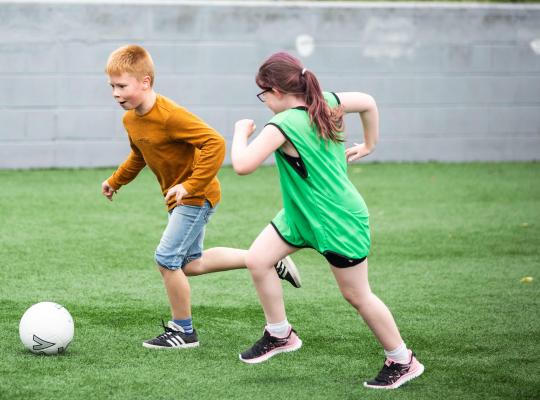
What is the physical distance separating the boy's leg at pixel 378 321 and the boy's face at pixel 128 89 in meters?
1.35

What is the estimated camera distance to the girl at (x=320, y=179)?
4.30 meters

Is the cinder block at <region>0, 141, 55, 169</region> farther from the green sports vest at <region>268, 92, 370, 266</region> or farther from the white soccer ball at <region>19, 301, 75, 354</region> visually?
the green sports vest at <region>268, 92, 370, 266</region>

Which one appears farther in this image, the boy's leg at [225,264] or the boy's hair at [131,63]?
the boy's leg at [225,264]

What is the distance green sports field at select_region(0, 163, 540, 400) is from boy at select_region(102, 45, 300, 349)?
301 mm

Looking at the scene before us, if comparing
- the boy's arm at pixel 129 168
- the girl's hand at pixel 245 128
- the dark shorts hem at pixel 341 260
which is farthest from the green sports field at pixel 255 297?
the girl's hand at pixel 245 128

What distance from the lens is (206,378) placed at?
4.52 metres

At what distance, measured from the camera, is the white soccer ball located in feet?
15.6

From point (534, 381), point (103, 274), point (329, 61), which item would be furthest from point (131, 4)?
point (534, 381)

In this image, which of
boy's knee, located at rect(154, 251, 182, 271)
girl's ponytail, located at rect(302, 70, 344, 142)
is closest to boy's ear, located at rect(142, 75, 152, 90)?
boy's knee, located at rect(154, 251, 182, 271)

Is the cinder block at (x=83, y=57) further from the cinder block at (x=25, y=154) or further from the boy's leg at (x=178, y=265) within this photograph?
the boy's leg at (x=178, y=265)

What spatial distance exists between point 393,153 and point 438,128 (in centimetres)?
69

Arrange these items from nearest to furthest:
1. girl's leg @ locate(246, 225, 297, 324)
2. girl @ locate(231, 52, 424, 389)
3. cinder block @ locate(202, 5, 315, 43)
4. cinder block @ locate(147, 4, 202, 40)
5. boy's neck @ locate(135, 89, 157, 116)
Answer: girl @ locate(231, 52, 424, 389) → girl's leg @ locate(246, 225, 297, 324) → boy's neck @ locate(135, 89, 157, 116) → cinder block @ locate(147, 4, 202, 40) → cinder block @ locate(202, 5, 315, 43)

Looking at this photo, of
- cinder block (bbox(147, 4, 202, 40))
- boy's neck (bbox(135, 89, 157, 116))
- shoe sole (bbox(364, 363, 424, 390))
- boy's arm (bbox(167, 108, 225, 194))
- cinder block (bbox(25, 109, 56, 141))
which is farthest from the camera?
cinder block (bbox(147, 4, 202, 40))

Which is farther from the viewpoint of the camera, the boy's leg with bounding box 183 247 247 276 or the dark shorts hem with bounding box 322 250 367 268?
the boy's leg with bounding box 183 247 247 276
